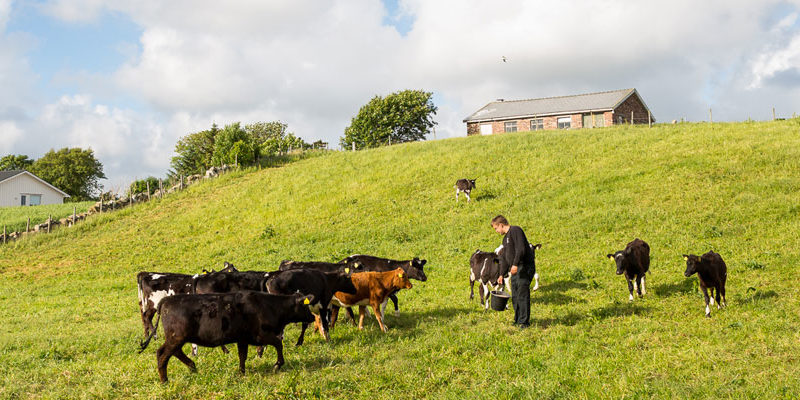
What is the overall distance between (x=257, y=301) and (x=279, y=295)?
429 millimetres

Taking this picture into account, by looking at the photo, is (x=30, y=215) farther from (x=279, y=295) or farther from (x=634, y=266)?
(x=634, y=266)

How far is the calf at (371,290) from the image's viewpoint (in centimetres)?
1068

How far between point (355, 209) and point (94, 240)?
15.6m

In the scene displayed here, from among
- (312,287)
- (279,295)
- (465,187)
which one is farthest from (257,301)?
(465,187)

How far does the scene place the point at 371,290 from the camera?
10.8 m

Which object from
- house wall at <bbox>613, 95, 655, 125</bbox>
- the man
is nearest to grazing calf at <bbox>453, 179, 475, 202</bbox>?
the man

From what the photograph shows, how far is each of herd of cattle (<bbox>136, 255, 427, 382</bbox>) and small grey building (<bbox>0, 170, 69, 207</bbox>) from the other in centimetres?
5685

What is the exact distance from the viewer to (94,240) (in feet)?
96.0

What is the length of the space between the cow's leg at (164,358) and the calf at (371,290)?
12.4 feet

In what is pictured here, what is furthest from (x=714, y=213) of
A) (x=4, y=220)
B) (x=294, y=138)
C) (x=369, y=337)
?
(x=294, y=138)

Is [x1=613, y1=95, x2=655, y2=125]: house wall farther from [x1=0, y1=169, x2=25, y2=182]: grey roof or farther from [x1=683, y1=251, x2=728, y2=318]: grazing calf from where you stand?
[x1=0, y1=169, x2=25, y2=182]: grey roof

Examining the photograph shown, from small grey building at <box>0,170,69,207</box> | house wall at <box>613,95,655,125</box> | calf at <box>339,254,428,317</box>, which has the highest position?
house wall at <box>613,95,655,125</box>

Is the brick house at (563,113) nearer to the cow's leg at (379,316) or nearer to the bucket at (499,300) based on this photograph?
the bucket at (499,300)

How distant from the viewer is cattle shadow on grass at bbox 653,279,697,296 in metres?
12.4
